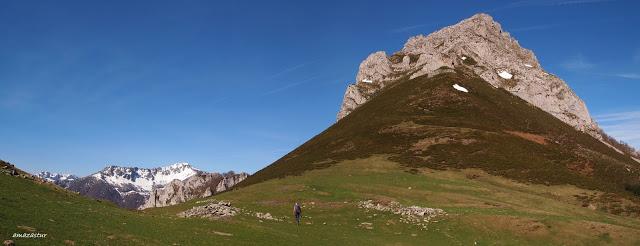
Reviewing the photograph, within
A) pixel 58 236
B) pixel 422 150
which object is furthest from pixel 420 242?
pixel 422 150

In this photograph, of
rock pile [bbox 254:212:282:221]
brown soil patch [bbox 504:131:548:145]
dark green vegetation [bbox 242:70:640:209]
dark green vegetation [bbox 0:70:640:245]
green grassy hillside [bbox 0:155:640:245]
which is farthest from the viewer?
brown soil patch [bbox 504:131:548:145]

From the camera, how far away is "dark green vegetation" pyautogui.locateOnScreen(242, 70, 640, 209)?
93938mm

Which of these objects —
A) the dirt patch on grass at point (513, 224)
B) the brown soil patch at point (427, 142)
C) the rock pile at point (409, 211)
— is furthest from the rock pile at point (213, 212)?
the brown soil patch at point (427, 142)

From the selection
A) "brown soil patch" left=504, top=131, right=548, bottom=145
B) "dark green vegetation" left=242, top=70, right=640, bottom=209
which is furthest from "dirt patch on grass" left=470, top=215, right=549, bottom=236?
"brown soil patch" left=504, top=131, right=548, bottom=145

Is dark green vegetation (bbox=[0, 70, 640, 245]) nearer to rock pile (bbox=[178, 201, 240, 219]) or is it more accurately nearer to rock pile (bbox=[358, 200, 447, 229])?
rock pile (bbox=[358, 200, 447, 229])

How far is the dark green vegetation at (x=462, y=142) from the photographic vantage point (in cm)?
9394

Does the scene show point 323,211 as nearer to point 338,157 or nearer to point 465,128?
point 338,157

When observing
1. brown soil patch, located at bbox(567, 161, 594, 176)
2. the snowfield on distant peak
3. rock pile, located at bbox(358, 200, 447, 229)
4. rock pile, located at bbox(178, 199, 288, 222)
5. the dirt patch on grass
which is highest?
the snowfield on distant peak

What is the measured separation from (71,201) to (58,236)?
16.6 m

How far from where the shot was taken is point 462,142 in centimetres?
10856

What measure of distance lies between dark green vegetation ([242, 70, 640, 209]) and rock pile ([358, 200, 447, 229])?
1379 inches

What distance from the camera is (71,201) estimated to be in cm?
4212

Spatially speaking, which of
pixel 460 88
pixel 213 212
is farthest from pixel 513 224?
pixel 460 88

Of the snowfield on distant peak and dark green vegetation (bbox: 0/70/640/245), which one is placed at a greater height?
the snowfield on distant peak
